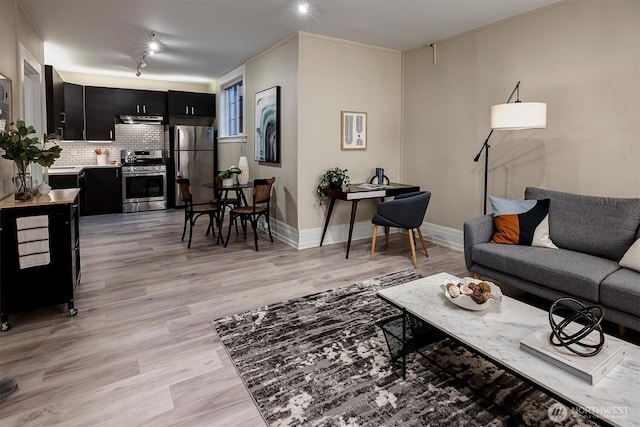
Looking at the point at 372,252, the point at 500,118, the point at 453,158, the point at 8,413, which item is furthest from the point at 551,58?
the point at 8,413

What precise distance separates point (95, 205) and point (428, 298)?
22.4ft

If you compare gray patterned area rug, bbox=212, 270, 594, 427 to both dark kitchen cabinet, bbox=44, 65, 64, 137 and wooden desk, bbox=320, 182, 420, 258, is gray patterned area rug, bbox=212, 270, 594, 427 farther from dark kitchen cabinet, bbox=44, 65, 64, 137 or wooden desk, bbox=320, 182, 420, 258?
dark kitchen cabinet, bbox=44, 65, 64, 137

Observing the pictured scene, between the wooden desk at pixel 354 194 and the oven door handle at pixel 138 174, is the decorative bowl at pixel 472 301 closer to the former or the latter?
the wooden desk at pixel 354 194

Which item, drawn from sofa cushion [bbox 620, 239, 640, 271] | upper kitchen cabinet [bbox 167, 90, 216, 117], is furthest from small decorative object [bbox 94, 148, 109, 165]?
sofa cushion [bbox 620, 239, 640, 271]

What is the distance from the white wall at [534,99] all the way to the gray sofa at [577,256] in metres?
0.41

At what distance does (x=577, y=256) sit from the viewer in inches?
117

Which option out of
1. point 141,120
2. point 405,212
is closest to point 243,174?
point 405,212

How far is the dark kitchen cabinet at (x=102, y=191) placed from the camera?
7047 millimetres

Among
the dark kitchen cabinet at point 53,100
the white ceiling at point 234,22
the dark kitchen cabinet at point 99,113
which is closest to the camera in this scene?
the white ceiling at point 234,22

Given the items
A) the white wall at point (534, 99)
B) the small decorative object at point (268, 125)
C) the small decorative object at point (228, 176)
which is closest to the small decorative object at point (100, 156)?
the small decorative object at point (268, 125)

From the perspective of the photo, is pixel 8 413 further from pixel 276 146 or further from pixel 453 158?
pixel 453 158

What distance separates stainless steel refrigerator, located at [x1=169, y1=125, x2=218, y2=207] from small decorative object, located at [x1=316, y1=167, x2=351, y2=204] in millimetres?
3498

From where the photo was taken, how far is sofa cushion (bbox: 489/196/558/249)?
331 cm

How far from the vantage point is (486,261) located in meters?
3.29
